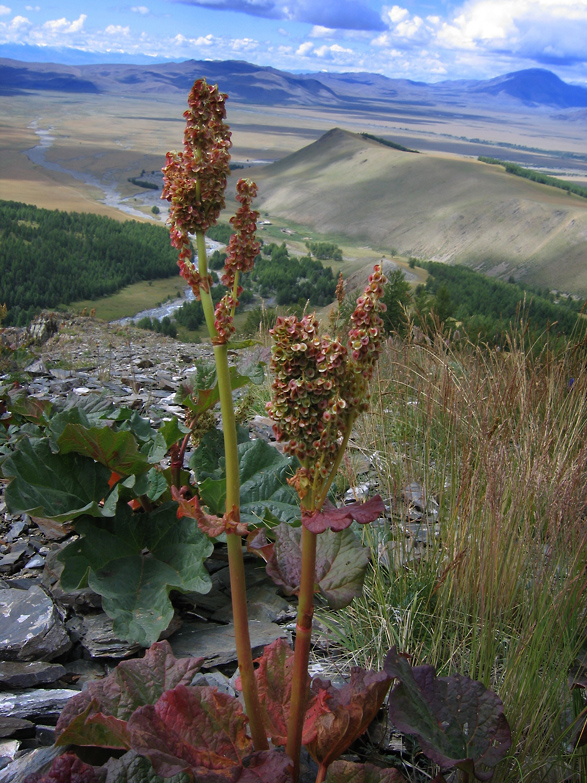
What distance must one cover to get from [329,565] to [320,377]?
1007 millimetres

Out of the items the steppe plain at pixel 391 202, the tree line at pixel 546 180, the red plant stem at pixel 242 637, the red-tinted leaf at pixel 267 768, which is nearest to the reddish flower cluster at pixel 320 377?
the red plant stem at pixel 242 637

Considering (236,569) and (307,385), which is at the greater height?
(307,385)

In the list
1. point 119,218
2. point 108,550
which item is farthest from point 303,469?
point 119,218

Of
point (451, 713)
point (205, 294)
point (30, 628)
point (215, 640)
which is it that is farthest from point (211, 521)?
point (30, 628)

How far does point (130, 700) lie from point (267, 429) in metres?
3.82

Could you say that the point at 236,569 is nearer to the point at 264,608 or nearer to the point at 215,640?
the point at 215,640

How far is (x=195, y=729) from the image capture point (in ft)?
5.67

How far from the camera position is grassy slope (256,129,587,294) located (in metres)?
119

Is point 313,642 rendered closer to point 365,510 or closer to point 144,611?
point 144,611

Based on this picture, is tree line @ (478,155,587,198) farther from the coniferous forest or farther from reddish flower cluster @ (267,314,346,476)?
reddish flower cluster @ (267,314,346,476)

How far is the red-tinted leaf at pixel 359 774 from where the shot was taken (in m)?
1.69

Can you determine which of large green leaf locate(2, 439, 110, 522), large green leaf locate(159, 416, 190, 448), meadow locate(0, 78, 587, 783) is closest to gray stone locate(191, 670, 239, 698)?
meadow locate(0, 78, 587, 783)

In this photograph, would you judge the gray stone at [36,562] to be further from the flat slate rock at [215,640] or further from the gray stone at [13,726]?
the gray stone at [13,726]

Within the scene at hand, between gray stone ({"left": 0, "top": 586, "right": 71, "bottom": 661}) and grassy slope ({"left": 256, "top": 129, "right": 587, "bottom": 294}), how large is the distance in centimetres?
Result: 11269
